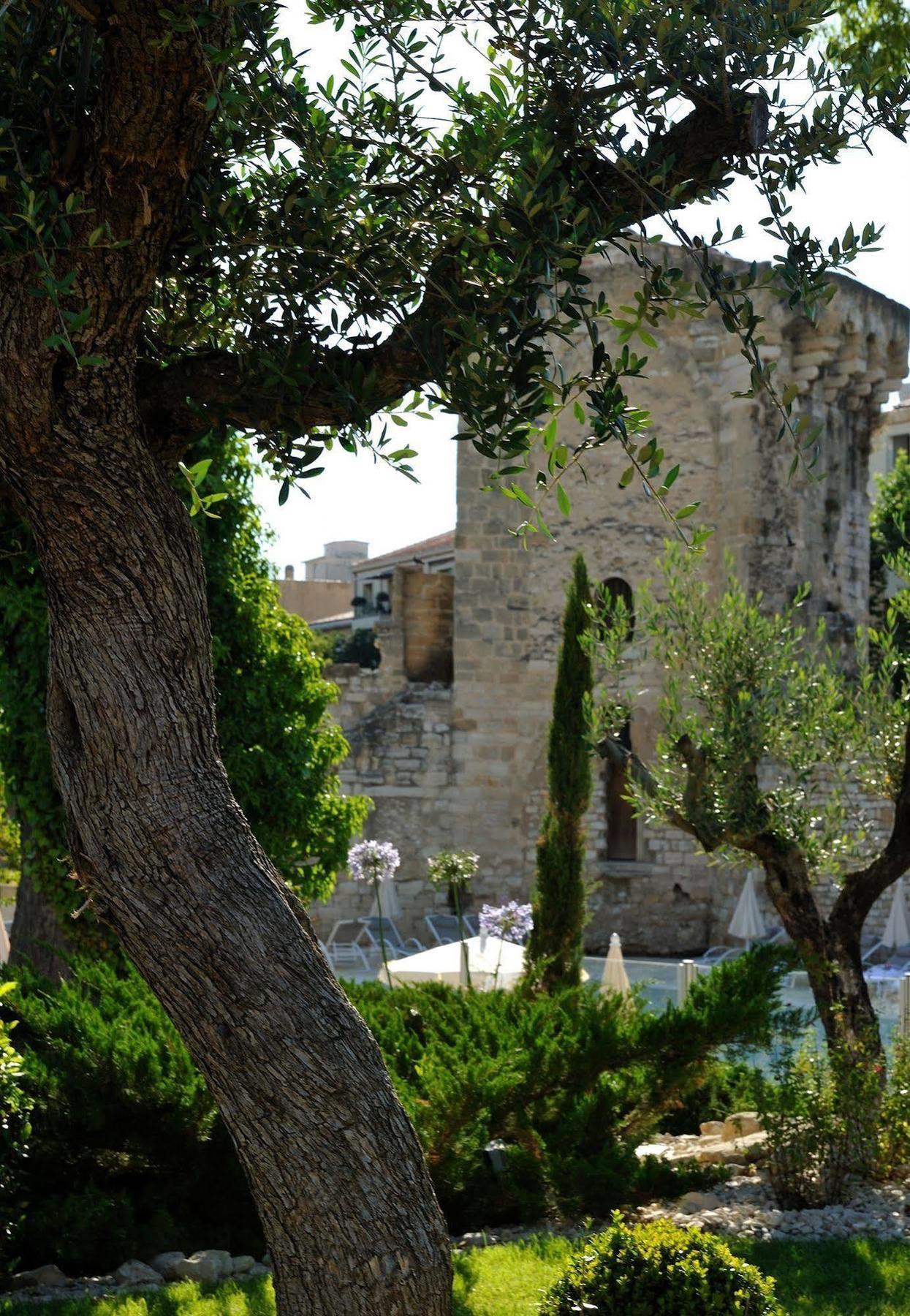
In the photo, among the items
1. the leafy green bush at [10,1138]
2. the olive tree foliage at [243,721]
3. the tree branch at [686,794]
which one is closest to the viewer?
the leafy green bush at [10,1138]

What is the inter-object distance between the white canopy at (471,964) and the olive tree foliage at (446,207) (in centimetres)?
692

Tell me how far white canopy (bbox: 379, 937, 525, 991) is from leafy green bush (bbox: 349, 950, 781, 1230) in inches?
142

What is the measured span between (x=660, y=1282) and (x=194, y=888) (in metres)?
1.52

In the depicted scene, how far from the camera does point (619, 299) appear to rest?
17125mm

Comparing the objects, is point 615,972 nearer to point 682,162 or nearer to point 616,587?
point 616,587

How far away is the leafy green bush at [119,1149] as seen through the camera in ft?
17.6

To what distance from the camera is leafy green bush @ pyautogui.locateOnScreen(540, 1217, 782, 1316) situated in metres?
3.40

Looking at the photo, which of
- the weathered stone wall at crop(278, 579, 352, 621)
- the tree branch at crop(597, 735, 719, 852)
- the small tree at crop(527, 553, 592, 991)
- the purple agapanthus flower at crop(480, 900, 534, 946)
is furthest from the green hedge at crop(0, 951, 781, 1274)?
the weathered stone wall at crop(278, 579, 352, 621)

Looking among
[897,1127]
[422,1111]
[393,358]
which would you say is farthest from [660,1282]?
[897,1127]

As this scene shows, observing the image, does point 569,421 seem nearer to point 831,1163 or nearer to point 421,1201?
point 831,1163

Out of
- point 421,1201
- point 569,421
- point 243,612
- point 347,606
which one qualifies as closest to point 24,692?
point 243,612

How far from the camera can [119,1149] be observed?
225 inches

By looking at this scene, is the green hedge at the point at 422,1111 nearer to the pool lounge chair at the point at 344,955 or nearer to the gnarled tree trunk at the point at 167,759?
the gnarled tree trunk at the point at 167,759

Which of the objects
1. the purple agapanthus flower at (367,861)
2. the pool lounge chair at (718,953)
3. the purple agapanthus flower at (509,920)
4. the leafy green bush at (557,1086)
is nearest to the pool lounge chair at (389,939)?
the pool lounge chair at (718,953)
